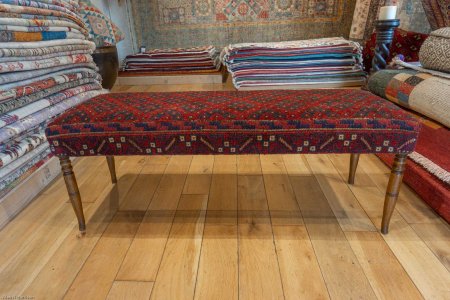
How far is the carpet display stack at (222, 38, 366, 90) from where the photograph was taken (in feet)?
7.53

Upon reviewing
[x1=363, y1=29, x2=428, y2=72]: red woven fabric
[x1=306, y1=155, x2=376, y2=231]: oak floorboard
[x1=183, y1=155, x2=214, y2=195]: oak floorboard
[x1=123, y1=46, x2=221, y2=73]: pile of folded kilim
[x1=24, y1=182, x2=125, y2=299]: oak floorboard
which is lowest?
[x1=183, y1=155, x2=214, y2=195]: oak floorboard

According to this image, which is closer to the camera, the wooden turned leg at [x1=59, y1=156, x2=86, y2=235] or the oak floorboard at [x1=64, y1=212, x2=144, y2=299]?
the oak floorboard at [x1=64, y1=212, x2=144, y2=299]

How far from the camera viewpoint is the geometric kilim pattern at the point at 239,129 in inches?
32.8

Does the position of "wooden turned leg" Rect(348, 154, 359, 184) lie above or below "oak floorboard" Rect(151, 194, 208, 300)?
above

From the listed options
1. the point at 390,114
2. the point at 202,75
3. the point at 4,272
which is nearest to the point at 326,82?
the point at 202,75

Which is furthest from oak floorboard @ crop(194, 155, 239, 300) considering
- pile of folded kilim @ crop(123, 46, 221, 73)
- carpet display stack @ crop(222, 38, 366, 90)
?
pile of folded kilim @ crop(123, 46, 221, 73)

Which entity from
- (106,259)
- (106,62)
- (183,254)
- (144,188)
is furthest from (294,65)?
(106,259)

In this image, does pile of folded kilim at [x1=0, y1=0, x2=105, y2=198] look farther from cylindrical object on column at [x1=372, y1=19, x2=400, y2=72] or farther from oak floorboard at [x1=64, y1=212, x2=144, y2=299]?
cylindrical object on column at [x1=372, y1=19, x2=400, y2=72]

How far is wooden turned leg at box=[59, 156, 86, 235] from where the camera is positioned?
3.06 ft

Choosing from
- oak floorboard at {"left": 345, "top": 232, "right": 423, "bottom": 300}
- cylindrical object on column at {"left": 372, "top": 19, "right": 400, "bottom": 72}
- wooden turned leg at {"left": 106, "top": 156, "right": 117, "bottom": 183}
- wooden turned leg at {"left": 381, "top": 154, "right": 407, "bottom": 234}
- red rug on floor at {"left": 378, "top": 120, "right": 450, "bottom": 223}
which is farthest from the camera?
cylindrical object on column at {"left": 372, "top": 19, "right": 400, "bottom": 72}

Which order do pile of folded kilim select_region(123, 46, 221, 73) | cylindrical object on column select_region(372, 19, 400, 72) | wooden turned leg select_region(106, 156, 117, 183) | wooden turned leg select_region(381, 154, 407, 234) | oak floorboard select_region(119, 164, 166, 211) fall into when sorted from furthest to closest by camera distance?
pile of folded kilim select_region(123, 46, 221, 73) < cylindrical object on column select_region(372, 19, 400, 72) < wooden turned leg select_region(106, 156, 117, 183) < oak floorboard select_region(119, 164, 166, 211) < wooden turned leg select_region(381, 154, 407, 234)

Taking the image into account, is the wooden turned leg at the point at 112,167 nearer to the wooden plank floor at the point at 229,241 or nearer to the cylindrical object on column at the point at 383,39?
the wooden plank floor at the point at 229,241

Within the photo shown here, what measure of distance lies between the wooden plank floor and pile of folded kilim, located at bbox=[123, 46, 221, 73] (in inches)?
69.7

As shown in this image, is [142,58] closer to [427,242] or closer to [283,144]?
[283,144]
